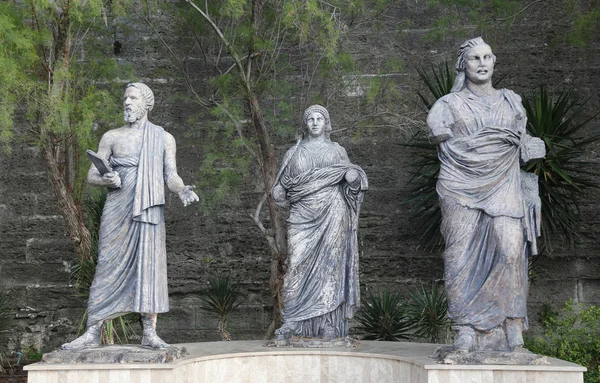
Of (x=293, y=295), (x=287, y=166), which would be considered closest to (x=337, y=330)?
(x=293, y=295)

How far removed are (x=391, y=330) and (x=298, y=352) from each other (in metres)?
2.93

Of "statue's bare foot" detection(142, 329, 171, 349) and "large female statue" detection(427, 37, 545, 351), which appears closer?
"large female statue" detection(427, 37, 545, 351)

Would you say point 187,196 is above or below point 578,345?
above

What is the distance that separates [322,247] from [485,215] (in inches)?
72.6

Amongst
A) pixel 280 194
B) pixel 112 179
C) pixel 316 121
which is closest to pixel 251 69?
pixel 316 121

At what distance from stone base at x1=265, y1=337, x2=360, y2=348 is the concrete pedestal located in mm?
125

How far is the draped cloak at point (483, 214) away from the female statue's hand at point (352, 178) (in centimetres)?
128

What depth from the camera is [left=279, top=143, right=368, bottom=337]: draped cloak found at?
7609 millimetres

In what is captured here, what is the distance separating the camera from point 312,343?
7.37 meters

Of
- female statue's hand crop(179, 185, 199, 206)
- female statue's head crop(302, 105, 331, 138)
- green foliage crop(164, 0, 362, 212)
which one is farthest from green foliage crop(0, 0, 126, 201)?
female statue's hand crop(179, 185, 199, 206)

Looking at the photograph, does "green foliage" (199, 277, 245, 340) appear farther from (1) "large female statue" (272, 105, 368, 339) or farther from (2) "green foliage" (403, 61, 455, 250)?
(1) "large female statue" (272, 105, 368, 339)

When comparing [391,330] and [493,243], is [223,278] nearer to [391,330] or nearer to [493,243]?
[391,330]

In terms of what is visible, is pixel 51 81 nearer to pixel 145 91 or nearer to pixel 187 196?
pixel 145 91

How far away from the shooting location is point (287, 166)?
A: 25.8 ft
